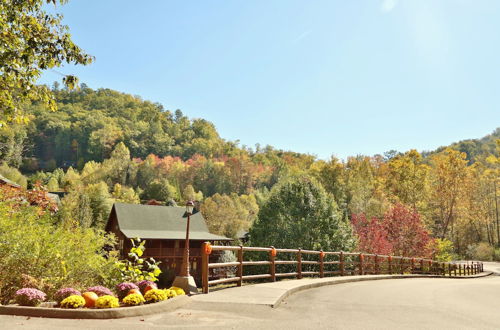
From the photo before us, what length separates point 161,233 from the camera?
1549 inches

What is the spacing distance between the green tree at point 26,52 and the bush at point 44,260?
2891 mm

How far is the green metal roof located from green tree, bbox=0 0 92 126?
2641cm

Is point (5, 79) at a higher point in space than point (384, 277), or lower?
higher

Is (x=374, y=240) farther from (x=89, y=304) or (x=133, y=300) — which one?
(x=89, y=304)

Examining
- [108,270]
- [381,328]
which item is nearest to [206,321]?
[381,328]

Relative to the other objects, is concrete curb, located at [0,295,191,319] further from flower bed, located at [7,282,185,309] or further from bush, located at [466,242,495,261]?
bush, located at [466,242,495,261]

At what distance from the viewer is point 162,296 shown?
8.40m

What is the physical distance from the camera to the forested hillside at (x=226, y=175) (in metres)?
56.6

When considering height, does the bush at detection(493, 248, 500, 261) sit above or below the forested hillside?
below

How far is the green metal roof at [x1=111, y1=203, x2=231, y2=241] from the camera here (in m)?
38.6

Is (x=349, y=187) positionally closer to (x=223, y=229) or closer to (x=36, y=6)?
(x=223, y=229)

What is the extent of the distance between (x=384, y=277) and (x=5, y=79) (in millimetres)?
18259

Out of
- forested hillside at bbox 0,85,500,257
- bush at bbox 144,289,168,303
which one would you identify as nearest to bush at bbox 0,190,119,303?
bush at bbox 144,289,168,303

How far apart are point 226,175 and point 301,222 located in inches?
3833
